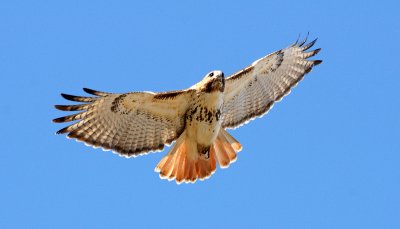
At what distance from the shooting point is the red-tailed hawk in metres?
13.0

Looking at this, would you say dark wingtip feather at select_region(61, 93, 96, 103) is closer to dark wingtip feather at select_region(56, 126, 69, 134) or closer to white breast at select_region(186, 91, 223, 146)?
dark wingtip feather at select_region(56, 126, 69, 134)

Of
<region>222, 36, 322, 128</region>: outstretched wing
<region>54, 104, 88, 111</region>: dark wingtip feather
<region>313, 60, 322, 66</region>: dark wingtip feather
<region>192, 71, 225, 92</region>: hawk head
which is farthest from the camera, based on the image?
<region>313, 60, 322, 66</region>: dark wingtip feather

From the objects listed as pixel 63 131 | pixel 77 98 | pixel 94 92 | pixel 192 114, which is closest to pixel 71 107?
pixel 77 98

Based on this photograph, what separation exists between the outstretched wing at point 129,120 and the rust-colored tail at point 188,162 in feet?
0.60

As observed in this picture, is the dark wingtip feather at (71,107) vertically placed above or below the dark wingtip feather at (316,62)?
below

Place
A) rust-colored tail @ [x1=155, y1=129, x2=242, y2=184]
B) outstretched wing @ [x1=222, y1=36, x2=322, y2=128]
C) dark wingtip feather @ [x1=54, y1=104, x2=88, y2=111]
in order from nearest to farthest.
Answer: dark wingtip feather @ [x1=54, y1=104, x2=88, y2=111]
rust-colored tail @ [x1=155, y1=129, x2=242, y2=184]
outstretched wing @ [x1=222, y1=36, x2=322, y2=128]

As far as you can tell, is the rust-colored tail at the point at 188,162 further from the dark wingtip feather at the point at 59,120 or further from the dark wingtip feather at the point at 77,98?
the dark wingtip feather at the point at 59,120

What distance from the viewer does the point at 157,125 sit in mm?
13578

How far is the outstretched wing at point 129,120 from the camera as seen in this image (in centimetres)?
1296

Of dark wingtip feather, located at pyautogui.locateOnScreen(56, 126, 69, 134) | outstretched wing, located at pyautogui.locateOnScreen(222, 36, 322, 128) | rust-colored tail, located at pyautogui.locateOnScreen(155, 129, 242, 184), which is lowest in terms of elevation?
rust-colored tail, located at pyautogui.locateOnScreen(155, 129, 242, 184)

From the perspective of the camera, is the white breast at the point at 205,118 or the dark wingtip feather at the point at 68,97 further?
the white breast at the point at 205,118

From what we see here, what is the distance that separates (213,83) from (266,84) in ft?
5.45

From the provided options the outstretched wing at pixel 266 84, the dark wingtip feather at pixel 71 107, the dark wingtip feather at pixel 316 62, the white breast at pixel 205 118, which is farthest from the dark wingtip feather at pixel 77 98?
the dark wingtip feather at pixel 316 62

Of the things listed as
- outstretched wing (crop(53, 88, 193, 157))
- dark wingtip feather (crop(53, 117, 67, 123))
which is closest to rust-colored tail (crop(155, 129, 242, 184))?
outstretched wing (crop(53, 88, 193, 157))
